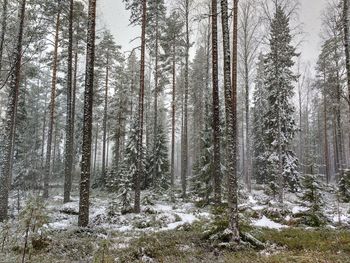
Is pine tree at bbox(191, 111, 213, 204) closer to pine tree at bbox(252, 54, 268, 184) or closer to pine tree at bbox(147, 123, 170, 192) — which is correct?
pine tree at bbox(147, 123, 170, 192)

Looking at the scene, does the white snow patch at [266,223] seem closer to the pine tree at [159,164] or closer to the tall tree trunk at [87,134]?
the tall tree trunk at [87,134]

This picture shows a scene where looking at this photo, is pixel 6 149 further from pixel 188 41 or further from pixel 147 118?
pixel 147 118

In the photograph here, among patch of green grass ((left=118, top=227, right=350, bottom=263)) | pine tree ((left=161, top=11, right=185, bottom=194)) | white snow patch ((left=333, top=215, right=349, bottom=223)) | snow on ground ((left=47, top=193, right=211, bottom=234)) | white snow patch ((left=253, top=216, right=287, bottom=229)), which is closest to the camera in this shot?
patch of green grass ((left=118, top=227, right=350, bottom=263))

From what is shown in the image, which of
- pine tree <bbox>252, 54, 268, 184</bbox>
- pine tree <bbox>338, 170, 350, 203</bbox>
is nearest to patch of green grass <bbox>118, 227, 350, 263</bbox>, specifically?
pine tree <bbox>338, 170, 350, 203</bbox>

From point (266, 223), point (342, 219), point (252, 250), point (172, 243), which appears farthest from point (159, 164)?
point (252, 250)

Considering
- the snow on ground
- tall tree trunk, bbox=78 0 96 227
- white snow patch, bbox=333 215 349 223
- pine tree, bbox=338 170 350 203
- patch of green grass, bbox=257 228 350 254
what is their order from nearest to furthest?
1. patch of green grass, bbox=257 228 350 254
2. tall tree trunk, bbox=78 0 96 227
3. the snow on ground
4. white snow patch, bbox=333 215 349 223
5. pine tree, bbox=338 170 350 203

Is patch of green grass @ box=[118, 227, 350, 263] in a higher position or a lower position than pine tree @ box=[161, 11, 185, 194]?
lower

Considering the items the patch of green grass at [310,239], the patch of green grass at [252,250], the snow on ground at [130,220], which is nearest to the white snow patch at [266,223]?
the patch of green grass at [310,239]

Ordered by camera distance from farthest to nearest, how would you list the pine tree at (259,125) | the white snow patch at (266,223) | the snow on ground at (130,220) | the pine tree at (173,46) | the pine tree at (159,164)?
1. the pine tree at (259,125)
2. the pine tree at (159,164)
3. the pine tree at (173,46)
4. the white snow patch at (266,223)
5. the snow on ground at (130,220)

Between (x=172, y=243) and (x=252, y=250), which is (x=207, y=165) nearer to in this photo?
(x=172, y=243)

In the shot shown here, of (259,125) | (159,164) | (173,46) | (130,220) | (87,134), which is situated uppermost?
(173,46)

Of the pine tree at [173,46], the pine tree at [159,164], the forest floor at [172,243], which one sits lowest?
the forest floor at [172,243]

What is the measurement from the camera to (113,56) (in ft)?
110

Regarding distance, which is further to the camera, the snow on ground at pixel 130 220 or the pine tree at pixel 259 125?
the pine tree at pixel 259 125
